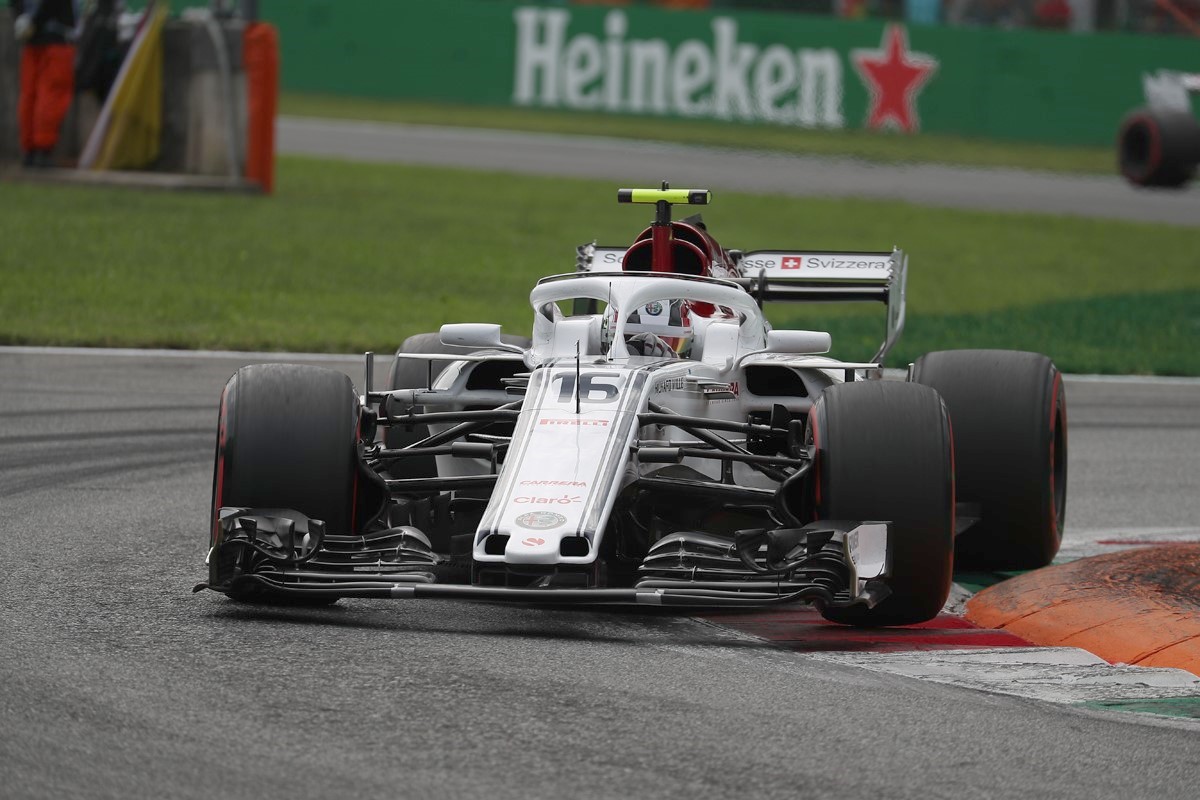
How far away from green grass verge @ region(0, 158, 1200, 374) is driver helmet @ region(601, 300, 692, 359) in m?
5.73

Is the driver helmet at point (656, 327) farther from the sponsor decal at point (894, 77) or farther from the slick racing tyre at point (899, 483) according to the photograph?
the sponsor decal at point (894, 77)

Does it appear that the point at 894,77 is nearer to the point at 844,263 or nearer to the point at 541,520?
the point at 844,263

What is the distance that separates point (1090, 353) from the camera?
1477 centimetres

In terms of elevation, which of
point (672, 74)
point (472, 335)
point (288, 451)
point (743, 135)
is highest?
point (672, 74)

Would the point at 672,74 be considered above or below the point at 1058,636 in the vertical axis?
above

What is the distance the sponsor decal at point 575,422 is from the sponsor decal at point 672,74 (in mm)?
23822

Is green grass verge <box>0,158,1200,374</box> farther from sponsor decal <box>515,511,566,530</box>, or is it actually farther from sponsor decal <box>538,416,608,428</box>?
sponsor decal <box>515,511,566,530</box>

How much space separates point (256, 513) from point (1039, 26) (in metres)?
25.4

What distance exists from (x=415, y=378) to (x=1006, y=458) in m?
2.56

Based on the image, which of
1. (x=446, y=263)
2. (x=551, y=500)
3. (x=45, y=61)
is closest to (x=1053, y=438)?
(x=551, y=500)

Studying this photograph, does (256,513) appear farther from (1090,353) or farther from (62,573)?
(1090,353)

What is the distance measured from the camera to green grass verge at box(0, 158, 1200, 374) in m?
14.4

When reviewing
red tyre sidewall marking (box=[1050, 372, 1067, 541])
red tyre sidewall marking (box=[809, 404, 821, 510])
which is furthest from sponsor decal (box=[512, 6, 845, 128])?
red tyre sidewall marking (box=[809, 404, 821, 510])

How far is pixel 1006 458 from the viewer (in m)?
8.05
